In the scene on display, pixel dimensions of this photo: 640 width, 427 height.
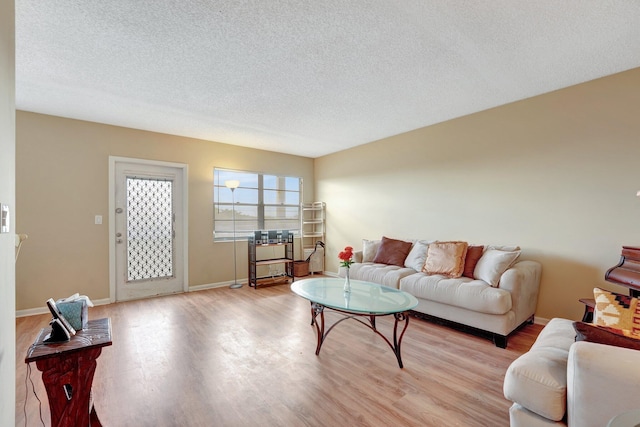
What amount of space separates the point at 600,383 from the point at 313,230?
5165 mm

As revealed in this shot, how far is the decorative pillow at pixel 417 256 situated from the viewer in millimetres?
3704

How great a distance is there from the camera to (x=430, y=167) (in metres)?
4.11

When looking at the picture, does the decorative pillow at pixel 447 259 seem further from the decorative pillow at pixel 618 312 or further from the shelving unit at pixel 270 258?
the shelving unit at pixel 270 258

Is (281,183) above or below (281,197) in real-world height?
above

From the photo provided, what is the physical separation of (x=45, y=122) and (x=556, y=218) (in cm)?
620

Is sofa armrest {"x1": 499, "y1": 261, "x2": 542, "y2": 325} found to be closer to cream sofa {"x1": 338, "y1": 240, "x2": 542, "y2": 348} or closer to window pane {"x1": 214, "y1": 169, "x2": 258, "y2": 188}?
cream sofa {"x1": 338, "y1": 240, "x2": 542, "y2": 348}

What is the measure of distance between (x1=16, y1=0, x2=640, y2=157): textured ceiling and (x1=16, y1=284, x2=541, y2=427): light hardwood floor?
254 centimetres

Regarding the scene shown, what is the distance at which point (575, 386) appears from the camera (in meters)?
1.21

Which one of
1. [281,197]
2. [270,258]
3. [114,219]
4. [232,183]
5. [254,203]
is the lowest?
[270,258]

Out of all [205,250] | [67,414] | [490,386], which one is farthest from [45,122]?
[490,386]

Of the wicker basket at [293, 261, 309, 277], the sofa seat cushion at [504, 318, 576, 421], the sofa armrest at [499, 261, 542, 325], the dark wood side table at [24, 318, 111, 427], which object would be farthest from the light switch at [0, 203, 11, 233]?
the wicker basket at [293, 261, 309, 277]

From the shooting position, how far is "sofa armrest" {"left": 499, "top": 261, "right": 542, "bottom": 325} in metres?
2.70

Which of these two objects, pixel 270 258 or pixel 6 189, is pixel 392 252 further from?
pixel 6 189

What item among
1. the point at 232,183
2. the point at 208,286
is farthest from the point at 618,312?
the point at 208,286
